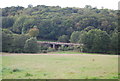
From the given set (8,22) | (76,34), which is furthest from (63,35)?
(8,22)

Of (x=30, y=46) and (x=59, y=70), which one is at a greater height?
(x=59, y=70)

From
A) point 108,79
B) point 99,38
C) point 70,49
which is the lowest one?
point 70,49

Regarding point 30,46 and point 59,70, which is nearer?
point 59,70

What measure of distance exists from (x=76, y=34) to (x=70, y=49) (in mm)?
5941

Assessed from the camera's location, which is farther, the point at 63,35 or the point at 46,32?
the point at 46,32

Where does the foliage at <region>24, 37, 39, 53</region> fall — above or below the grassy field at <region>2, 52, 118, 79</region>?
below

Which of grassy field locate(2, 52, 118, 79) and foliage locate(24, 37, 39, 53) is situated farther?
foliage locate(24, 37, 39, 53)

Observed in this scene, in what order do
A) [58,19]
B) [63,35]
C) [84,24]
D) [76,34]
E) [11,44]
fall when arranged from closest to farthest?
[11,44] → [76,34] → [63,35] → [84,24] → [58,19]

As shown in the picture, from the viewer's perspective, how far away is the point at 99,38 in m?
34.7

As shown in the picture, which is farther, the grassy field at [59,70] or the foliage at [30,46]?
the foliage at [30,46]

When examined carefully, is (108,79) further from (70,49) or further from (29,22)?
(29,22)

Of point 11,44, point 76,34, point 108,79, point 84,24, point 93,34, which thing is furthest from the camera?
point 84,24

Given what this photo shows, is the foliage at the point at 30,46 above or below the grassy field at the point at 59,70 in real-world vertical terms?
below

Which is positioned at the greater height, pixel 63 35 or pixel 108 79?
pixel 108 79
